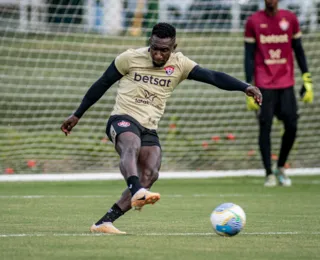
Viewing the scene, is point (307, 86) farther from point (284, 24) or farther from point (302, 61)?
point (284, 24)

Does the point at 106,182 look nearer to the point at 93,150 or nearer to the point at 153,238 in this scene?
the point at 93,150

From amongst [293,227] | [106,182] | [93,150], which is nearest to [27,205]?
[293,227]

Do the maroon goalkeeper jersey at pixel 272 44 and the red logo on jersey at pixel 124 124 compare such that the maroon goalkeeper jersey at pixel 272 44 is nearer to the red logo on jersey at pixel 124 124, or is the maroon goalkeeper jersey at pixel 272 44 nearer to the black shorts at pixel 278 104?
the black shorts at pixel 278 104

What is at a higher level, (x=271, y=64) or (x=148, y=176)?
(x=148, y=176)

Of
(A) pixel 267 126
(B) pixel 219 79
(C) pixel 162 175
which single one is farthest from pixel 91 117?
(B) pixel 219 79

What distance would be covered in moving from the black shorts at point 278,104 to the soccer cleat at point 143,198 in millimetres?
5924

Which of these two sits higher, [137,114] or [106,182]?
[137,114]

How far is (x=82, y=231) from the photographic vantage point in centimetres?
748

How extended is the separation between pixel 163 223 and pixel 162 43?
1.64 meters

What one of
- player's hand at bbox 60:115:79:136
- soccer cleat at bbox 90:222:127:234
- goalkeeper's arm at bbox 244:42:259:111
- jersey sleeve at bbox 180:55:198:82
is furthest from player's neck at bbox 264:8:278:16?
soccer cleat at bbox 90:222:127:234

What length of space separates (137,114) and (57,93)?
9487 mm

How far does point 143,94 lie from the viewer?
780 centimetres

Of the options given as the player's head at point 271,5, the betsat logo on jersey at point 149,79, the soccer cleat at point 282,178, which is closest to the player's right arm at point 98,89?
the betsat logo on jersey at point 149,79

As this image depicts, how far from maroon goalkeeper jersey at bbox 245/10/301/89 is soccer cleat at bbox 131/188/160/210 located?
19.6 feet
